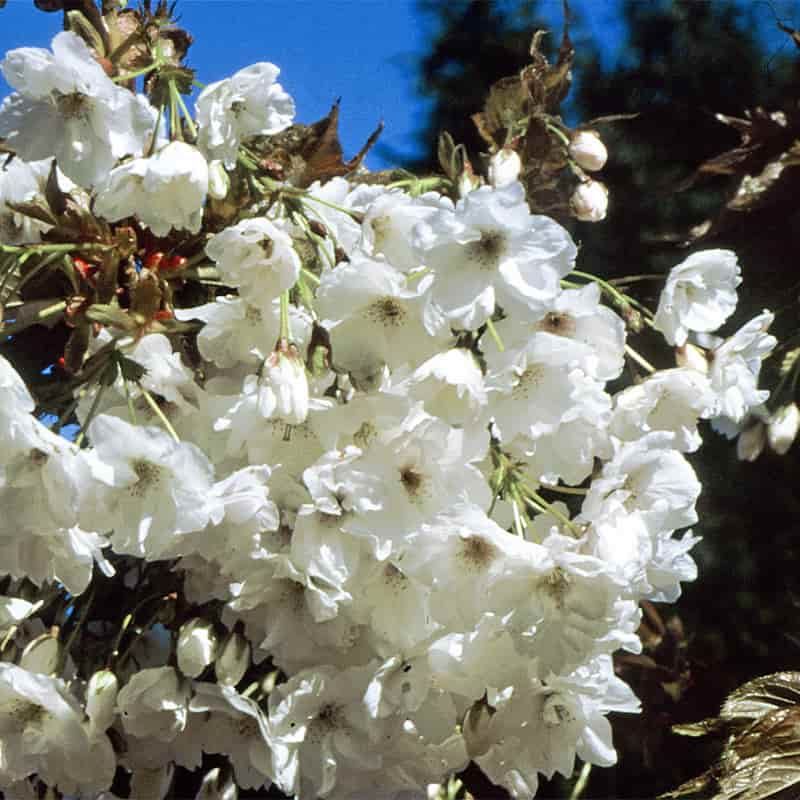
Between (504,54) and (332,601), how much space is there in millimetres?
917

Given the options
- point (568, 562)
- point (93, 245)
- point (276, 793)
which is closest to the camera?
point (568, 562)

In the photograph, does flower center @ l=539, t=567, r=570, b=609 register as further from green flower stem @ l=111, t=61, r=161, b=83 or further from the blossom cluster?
green flower stem @ l=111, t=61, r=161, b=83

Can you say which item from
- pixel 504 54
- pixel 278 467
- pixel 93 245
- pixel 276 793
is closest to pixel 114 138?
pixel 93 245

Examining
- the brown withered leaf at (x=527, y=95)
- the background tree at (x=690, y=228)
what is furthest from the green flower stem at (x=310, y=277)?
the background tree at (x=690, y=228)

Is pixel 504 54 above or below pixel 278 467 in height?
above

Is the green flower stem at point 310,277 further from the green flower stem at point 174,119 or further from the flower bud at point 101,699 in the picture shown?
the flower bud at point 101,699

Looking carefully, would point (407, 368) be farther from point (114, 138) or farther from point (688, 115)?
point (688, 115)

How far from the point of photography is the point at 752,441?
1.00 m

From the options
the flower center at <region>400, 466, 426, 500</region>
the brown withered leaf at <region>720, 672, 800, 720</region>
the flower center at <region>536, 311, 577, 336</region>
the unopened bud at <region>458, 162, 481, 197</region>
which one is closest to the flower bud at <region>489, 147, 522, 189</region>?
the unopened bud at <region>458, 162, 481, 197</region>

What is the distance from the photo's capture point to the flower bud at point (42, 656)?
67cm

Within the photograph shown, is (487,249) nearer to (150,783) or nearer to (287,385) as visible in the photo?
(287,385)

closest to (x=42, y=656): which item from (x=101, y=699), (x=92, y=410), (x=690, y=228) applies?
(x=101, y=699)

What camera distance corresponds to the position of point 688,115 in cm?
124

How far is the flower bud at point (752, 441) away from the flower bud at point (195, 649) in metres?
0.52
